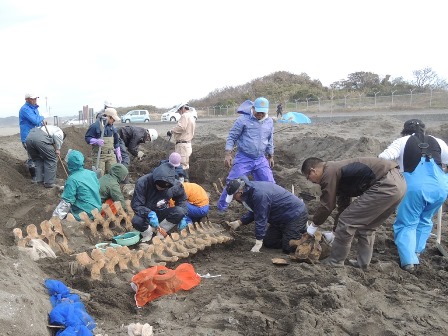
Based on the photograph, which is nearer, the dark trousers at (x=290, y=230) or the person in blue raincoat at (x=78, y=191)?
the dark trousers at (x=290, y=230)

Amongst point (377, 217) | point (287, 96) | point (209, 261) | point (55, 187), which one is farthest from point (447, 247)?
point (287, 96)

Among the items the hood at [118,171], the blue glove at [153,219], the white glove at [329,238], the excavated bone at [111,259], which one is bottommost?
the white glove at [329,238]

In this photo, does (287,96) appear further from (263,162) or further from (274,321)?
(274,321)

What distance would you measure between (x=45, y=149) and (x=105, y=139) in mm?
1107

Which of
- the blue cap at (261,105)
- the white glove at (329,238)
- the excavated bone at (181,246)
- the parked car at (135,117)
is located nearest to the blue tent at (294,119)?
the blue cap at (261,105)

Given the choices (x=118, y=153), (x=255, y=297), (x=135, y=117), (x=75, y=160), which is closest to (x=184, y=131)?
(x=118, y=153)

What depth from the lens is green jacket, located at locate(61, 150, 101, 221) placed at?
588 centimetres

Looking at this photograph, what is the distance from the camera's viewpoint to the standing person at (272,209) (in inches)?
214

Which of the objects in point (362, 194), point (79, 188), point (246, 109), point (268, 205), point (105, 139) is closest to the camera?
point (362, 194)

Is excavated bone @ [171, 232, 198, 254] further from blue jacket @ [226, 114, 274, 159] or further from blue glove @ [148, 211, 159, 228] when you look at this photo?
blue jacket @ [226, 114, 274, 159]

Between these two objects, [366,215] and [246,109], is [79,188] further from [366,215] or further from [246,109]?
[366,215]

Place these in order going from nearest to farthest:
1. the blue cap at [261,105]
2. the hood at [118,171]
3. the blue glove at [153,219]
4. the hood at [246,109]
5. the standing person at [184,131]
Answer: the blue glove at [153,219], the hood at [118,171], the blue cap at [261,105], the hood at [246,109], the standing person at [184,131]

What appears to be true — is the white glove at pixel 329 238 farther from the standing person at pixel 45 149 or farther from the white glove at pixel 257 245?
the standing person at pixel 45 149

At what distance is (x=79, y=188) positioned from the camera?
5887 mm
